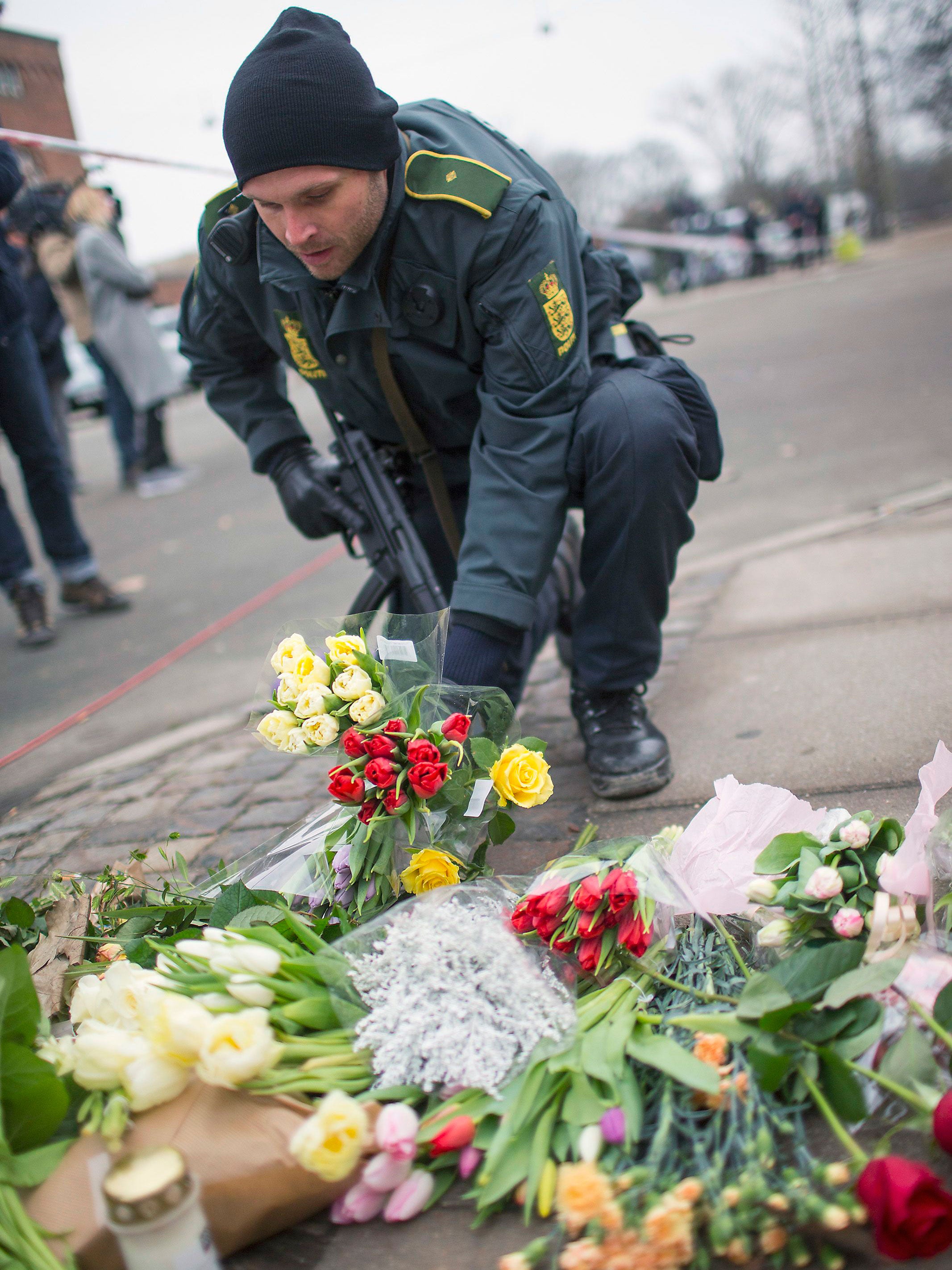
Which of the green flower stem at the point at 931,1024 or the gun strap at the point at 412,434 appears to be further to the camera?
the gun strap at the point at 412,434

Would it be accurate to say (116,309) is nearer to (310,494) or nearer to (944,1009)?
(310,494)

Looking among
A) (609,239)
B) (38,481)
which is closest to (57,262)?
(38,481)

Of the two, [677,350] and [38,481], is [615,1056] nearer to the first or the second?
[38,481]

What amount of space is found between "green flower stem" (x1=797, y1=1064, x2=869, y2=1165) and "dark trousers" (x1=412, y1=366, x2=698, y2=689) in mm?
1211

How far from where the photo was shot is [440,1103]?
1.41 metres

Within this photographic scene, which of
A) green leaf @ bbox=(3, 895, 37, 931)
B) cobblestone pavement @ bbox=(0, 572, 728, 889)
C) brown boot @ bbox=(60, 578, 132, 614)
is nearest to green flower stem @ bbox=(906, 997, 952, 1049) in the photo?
cobblestone pavement @ bbox=(0, 572, 728, 889)

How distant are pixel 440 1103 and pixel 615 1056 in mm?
252

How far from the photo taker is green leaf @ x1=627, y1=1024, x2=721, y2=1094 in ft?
4.17

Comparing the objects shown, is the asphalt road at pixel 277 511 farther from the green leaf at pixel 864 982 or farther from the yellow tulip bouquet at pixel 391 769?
the green leaf at pixel 864 982

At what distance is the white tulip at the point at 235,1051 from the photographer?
1.27 m

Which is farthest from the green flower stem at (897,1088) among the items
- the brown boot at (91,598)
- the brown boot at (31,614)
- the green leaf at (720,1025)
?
the brown boot at (91,598)

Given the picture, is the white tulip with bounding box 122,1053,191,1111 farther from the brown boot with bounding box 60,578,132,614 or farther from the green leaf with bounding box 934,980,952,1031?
the brown boot with bounding box 60,578,132,614

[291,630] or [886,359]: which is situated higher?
[291,630]

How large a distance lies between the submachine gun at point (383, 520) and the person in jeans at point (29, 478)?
228 cm
